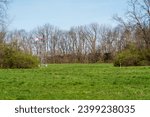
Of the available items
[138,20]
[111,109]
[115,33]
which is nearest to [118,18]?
[138,20]

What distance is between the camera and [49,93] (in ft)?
43.4

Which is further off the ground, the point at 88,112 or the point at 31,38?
the point at 31,38

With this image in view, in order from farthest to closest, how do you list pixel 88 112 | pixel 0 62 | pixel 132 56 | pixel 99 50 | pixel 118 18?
pixel 99 50, pixel 118 18, pixel 132 56, pixel 0 62, pixel 88 112

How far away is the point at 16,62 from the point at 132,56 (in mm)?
17971

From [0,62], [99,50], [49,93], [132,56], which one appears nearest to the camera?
[49,93]

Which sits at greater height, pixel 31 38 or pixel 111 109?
pixel 31 38

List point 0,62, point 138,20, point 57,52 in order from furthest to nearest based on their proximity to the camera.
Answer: point 57,52, point 138,20, point 0,62

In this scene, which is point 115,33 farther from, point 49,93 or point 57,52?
point 49,93

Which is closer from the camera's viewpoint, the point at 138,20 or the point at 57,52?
the point at 138,20

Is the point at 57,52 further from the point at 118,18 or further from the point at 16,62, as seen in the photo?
the point at 16,62

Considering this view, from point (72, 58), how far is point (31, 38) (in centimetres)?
1635

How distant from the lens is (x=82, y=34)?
11112cm

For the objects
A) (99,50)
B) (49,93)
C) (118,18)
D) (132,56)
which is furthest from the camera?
(99,50)

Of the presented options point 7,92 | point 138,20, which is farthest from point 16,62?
point 7,92
